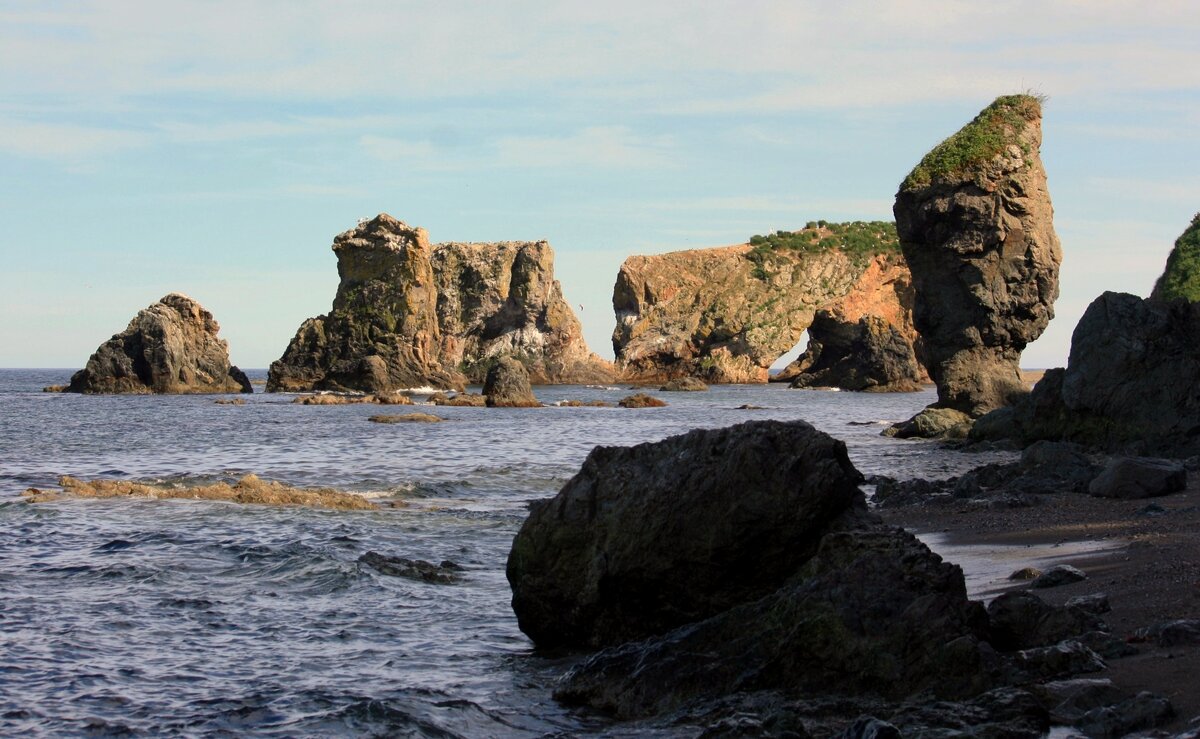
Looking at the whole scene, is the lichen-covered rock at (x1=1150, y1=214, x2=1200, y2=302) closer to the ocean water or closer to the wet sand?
the ocean water

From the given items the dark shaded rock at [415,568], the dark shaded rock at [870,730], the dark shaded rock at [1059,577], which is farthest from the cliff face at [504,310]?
the dark shaded rock at [870,730]

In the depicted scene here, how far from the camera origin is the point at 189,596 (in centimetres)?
1258

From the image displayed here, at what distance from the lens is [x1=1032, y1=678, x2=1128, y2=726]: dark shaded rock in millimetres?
6609

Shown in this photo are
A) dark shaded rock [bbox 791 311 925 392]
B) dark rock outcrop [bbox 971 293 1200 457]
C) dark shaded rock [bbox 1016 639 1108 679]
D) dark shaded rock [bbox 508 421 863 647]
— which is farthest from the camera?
dark shaded rock [bbox 791 311 925 392]

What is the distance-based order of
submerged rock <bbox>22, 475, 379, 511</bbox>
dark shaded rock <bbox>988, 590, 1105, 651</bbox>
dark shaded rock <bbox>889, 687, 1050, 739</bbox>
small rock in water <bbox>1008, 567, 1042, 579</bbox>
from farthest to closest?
submerged rock <bbox>22, 475, 379, 511</bbox> < small rock in water <bbox>1008, 567, 1042, 579</bbox> < dark shaded rock <bbox>988, 590, 1105, 651</bbox> < dark shaded rock <bbox>889, 687, 1050, 739</bbox>

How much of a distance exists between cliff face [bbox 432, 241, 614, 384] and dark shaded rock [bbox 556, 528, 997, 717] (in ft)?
346

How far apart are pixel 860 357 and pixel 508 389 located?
35736 millimetres

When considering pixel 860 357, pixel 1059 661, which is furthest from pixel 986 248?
pixel 860 357

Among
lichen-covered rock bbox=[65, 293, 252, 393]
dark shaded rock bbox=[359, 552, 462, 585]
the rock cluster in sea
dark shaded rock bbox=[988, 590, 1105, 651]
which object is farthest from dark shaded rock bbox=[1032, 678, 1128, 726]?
lichen-covered rock bbox=[65, 293, 252, 393]

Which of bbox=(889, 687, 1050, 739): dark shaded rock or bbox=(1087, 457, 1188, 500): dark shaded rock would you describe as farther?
bbox=(1087, 457, 1188, 500): dark shaded rock

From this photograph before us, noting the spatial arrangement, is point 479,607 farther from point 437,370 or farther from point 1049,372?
point 437,370

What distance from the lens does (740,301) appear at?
12625 cm

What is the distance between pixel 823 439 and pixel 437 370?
81590 mm

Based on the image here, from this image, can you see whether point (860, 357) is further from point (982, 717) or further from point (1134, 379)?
point (982, 717)
